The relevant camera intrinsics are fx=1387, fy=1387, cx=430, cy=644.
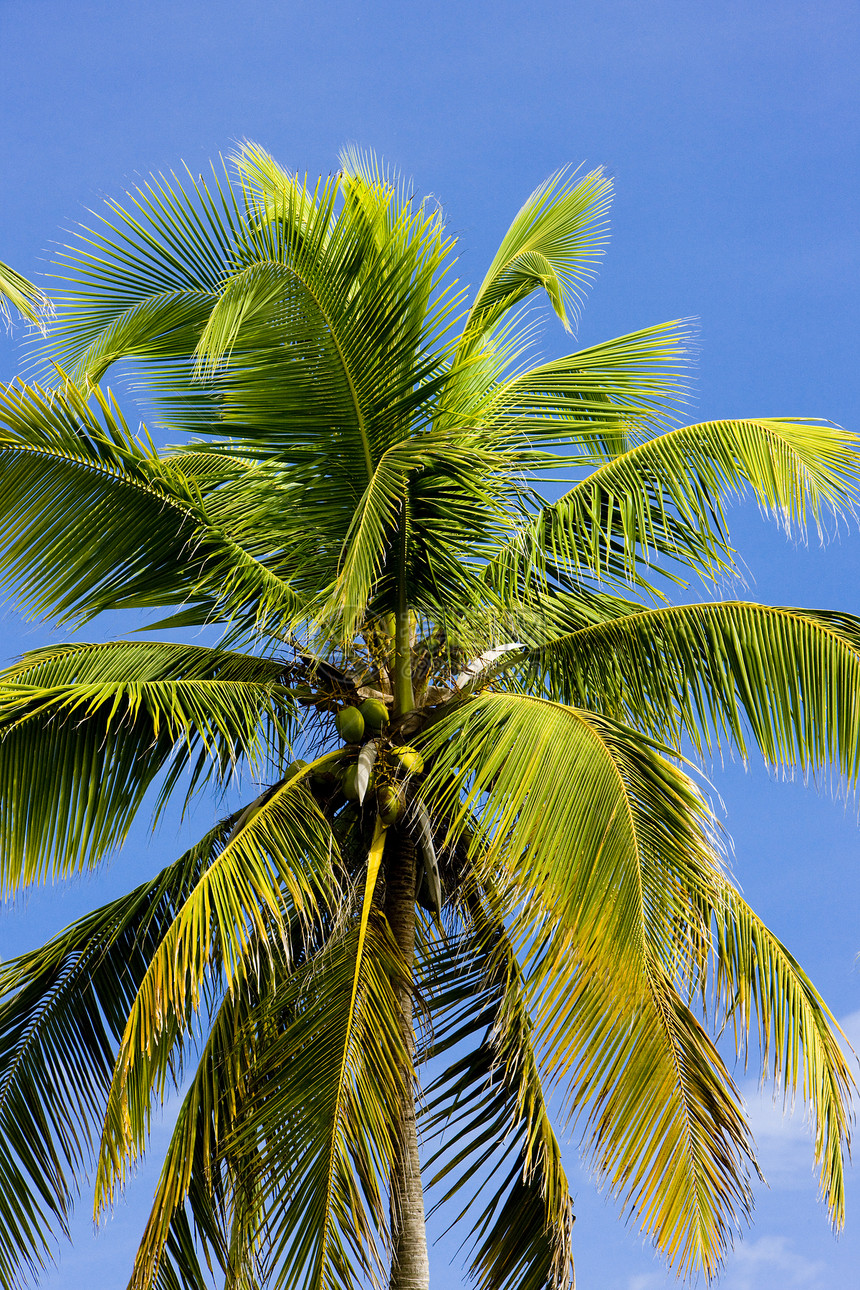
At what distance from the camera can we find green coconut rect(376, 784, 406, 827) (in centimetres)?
689

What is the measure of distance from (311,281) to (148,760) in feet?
8.50

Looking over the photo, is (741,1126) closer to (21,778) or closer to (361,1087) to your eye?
(361,1087)

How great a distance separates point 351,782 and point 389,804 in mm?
219

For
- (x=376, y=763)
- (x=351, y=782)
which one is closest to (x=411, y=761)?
(x=376, y=763)

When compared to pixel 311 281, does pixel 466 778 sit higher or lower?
lower

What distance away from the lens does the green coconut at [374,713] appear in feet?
23.2

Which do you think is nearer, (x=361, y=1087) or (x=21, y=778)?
(x=361, y=1087)

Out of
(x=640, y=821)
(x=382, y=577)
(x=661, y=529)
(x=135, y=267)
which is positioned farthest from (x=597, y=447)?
(x=640, y=821)

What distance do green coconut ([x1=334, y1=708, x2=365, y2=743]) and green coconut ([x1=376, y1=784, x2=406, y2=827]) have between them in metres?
0.30

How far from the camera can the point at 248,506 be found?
760cm

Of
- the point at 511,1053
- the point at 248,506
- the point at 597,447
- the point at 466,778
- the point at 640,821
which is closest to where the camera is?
the point at 640,821

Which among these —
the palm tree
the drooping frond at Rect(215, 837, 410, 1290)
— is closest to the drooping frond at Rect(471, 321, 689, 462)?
the palm tree

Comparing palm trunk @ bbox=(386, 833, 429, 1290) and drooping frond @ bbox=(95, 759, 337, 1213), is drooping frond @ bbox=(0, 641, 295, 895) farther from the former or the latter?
palm trunk @ bbox=(386, 833, 429, 1290)

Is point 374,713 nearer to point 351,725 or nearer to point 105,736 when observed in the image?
point 351,725
